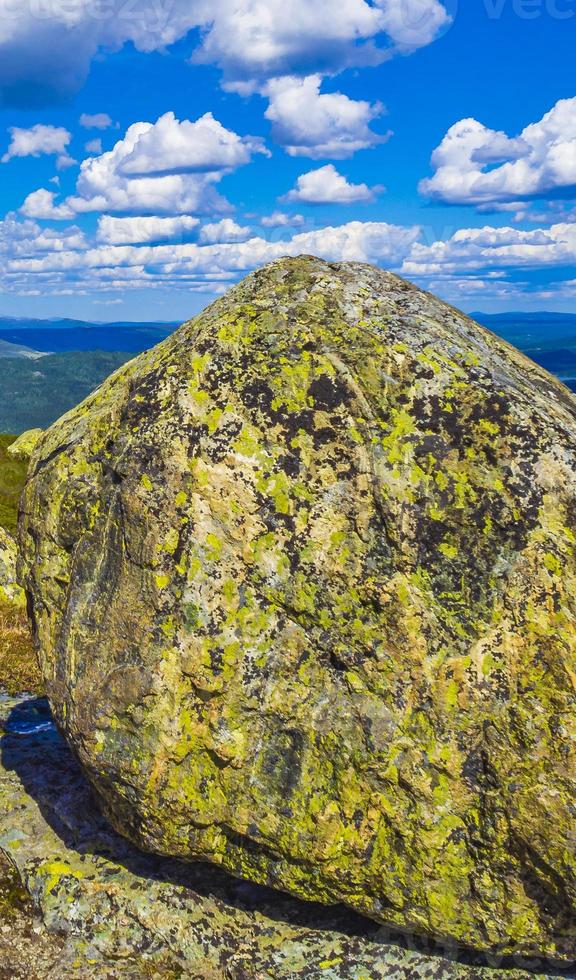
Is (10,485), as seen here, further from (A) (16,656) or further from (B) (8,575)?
(A) (16,656)

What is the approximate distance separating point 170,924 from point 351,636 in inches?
175

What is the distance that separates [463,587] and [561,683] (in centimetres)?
153

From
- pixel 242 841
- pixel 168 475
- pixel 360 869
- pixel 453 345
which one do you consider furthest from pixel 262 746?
pixel 453 345

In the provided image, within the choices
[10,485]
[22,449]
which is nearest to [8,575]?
[10,485]

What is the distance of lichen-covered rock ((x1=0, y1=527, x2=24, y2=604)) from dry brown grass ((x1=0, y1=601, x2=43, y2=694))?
0.34 m

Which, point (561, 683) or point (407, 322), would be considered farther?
point (407, 322)

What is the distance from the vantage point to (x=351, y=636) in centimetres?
927

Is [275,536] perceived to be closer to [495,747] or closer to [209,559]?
[209,559]

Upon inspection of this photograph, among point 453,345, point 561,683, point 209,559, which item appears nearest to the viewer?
point 561,683

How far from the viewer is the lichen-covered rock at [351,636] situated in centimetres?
898

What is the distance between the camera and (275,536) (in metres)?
9.46

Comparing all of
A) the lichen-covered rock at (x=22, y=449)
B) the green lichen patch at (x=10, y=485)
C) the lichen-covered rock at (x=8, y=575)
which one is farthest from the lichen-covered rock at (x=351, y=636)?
the lichen-covered rock at (x=22, y=449)

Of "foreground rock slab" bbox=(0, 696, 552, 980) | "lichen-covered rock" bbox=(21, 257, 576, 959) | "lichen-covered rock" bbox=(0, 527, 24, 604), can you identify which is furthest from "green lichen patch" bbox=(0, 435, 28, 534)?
"lichen-covered rock" bbox=(21, 257, 576, 959)

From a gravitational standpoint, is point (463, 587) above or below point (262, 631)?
above
